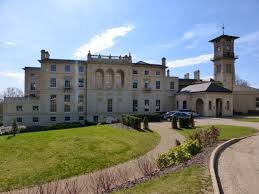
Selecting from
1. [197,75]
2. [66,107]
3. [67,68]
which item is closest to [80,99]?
[66,107]

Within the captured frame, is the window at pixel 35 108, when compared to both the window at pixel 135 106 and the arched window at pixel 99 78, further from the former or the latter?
the window at pixel 135 106

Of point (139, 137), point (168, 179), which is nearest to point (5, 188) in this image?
point (168, 179)

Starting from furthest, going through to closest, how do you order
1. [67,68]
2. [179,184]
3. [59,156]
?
[67,68], [59,156], [179,184]

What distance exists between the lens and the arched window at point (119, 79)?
201 feet

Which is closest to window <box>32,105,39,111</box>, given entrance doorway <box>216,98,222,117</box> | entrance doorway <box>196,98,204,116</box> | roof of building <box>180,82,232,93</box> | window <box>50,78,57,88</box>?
window <box>50,78,57,88</box>

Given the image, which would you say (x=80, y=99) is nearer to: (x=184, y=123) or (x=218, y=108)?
(x=218, y=108)

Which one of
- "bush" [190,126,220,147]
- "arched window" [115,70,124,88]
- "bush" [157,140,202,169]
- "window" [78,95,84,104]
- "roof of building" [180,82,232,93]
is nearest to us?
"bush" [157,140,202,169]

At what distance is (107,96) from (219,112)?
2278cm

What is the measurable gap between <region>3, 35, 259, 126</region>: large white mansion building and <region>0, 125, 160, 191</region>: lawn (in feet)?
95.3

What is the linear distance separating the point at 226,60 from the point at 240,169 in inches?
2355

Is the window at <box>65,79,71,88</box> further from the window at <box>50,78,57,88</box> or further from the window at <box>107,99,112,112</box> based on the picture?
the window at <box>107,99,112,112</box>

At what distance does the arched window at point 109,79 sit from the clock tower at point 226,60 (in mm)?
26660

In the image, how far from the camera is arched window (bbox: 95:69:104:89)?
197ft

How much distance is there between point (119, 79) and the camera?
206ft
